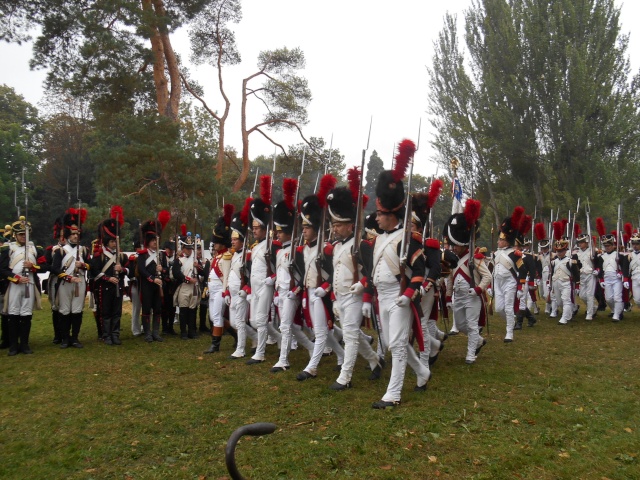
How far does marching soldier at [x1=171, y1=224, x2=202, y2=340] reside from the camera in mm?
11664

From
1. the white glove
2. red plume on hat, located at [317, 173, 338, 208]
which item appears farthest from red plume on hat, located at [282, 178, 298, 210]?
the white glove

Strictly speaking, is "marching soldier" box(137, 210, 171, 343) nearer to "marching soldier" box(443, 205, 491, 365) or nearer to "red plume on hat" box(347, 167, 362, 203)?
"red plume on hat" box(347, 167, 362, 203)

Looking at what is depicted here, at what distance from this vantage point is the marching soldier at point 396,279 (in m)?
6.21

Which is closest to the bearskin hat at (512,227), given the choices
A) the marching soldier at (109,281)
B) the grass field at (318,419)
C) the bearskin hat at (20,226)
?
the grass field at (318,419)

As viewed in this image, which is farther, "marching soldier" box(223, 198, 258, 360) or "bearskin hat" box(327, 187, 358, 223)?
"marching soldier" box(223, 198, 258, 360)

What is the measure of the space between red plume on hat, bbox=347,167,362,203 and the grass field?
2497mm

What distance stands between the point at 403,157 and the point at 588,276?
10.1 meters

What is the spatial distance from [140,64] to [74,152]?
1649cm

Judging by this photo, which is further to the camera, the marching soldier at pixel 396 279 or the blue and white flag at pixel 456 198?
the blue and white flag at pixel 456 198

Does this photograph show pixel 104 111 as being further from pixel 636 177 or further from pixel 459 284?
pixel 636 177

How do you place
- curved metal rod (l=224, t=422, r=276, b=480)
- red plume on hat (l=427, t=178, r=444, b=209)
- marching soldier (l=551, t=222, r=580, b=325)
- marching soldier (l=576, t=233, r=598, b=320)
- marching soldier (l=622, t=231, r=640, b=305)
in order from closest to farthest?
1. curved metal rod (l=224, t=422, r=276, b=480)
2. red plume on hat (l=427, t=178, r=444, b=209)
3. marching soldier (l=622, t=231, r=640, b=305)
4. marching soldier (l=551, t=222, r=580, b=325)
5. marching soldier (l=576, t=233, r=598, b=320)

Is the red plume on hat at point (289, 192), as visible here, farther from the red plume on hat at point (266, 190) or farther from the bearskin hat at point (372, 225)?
the bearskin hat at point (372, 225)

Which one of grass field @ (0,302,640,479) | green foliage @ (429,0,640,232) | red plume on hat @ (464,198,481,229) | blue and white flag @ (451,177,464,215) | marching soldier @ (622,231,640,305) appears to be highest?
green foliage @ (429,0,640,232)

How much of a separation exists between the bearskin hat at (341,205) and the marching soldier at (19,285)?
5.78 metres
